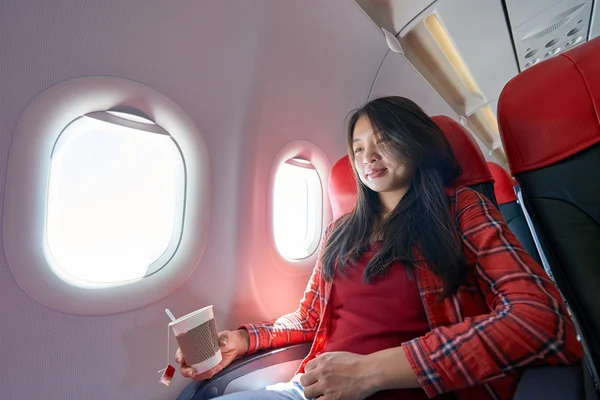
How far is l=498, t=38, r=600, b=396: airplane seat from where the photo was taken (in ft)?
2.35

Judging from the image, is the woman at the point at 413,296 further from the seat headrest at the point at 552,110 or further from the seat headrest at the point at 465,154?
the seat headrest at the point at 552,110

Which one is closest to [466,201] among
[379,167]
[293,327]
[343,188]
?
[379,167]

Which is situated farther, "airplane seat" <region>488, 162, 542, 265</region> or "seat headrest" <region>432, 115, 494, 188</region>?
"airplane seat" <region>488, 162, 542, 265</region>

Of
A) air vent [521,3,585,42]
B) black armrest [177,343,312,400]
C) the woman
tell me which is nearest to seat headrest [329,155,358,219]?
the woman

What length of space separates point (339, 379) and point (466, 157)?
0.83m

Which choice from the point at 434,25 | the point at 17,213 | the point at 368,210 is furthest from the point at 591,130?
the point at 434,25

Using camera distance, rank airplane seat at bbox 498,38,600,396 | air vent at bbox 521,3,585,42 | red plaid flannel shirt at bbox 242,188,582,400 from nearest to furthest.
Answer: red plaid flannel shirt at bbox 242,188,582,400 < airplane seat at bbox 498,38,600,396 < air vent at bbox 521,3,585,42

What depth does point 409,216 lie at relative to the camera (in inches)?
36.5

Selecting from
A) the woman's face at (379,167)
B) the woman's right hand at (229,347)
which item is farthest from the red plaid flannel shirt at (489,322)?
the woman's right hand at (229,347)

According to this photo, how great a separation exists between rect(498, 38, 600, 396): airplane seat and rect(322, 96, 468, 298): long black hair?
0.21 m

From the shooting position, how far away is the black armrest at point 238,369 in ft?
2.76

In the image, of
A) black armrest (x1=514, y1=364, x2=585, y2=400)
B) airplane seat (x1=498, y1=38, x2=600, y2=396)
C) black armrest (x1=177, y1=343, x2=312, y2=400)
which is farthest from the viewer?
black armrest (x1=177, y1=343, x2=312, y2=400)

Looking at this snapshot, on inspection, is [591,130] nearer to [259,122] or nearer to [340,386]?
[340,386]

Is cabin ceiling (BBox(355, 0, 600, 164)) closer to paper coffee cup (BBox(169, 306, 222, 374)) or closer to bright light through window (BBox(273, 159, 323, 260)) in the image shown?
bright light through window (BBox(273, 159, 323, 260))
